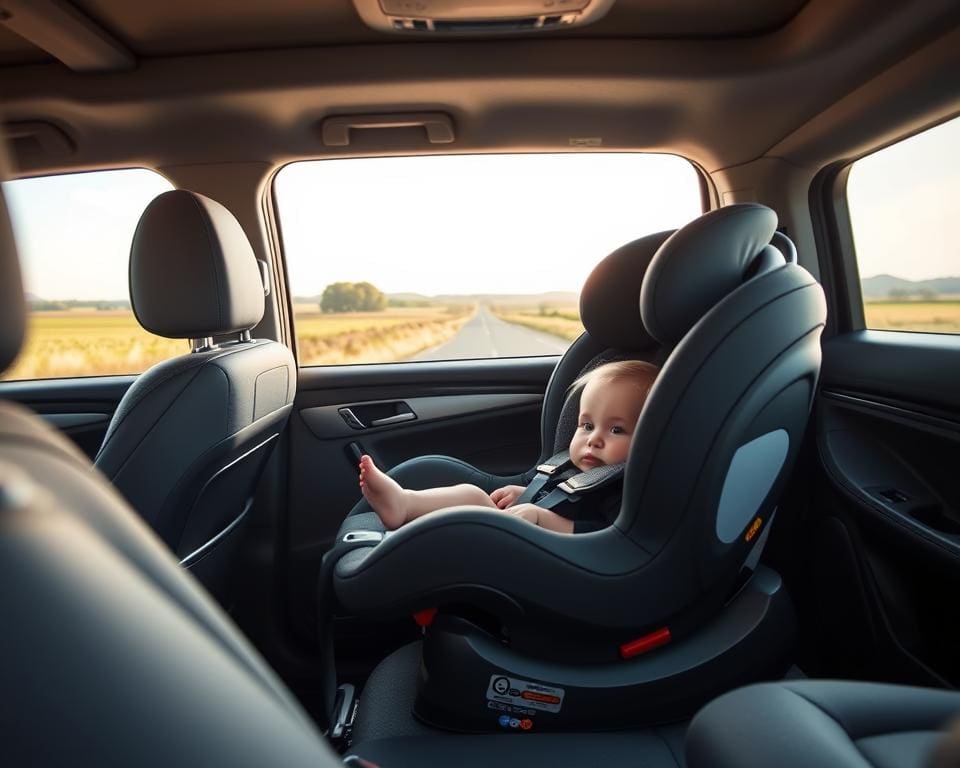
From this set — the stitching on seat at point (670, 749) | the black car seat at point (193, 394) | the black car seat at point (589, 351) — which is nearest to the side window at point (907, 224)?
the black car seat at point (589, 351)

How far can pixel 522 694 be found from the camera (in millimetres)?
1487

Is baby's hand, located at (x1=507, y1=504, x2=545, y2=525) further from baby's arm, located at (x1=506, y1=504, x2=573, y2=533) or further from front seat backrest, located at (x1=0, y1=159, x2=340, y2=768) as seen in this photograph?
front seat backrest, located at (x1=0, y1=159, x2=340, y2=768)

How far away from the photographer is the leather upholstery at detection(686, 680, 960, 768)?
83cm

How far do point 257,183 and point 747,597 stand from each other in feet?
6.76

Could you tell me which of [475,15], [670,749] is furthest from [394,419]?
[670,749]

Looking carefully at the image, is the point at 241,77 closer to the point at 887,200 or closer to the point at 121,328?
the point at 121,328

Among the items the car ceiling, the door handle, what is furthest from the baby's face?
the car ceiling

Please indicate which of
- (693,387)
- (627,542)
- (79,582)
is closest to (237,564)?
(627,542)

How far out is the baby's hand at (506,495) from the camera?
6.92 ft

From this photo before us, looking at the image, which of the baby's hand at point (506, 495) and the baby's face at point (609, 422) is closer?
the baby's face at point (609, 422)

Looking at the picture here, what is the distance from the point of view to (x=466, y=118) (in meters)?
2.64

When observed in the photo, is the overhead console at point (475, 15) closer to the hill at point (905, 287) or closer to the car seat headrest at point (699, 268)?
the car seat headrest at point (699, 268)

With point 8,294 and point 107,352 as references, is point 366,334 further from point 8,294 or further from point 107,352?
point 8,294

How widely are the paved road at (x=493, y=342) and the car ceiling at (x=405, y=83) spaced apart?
632 mm
